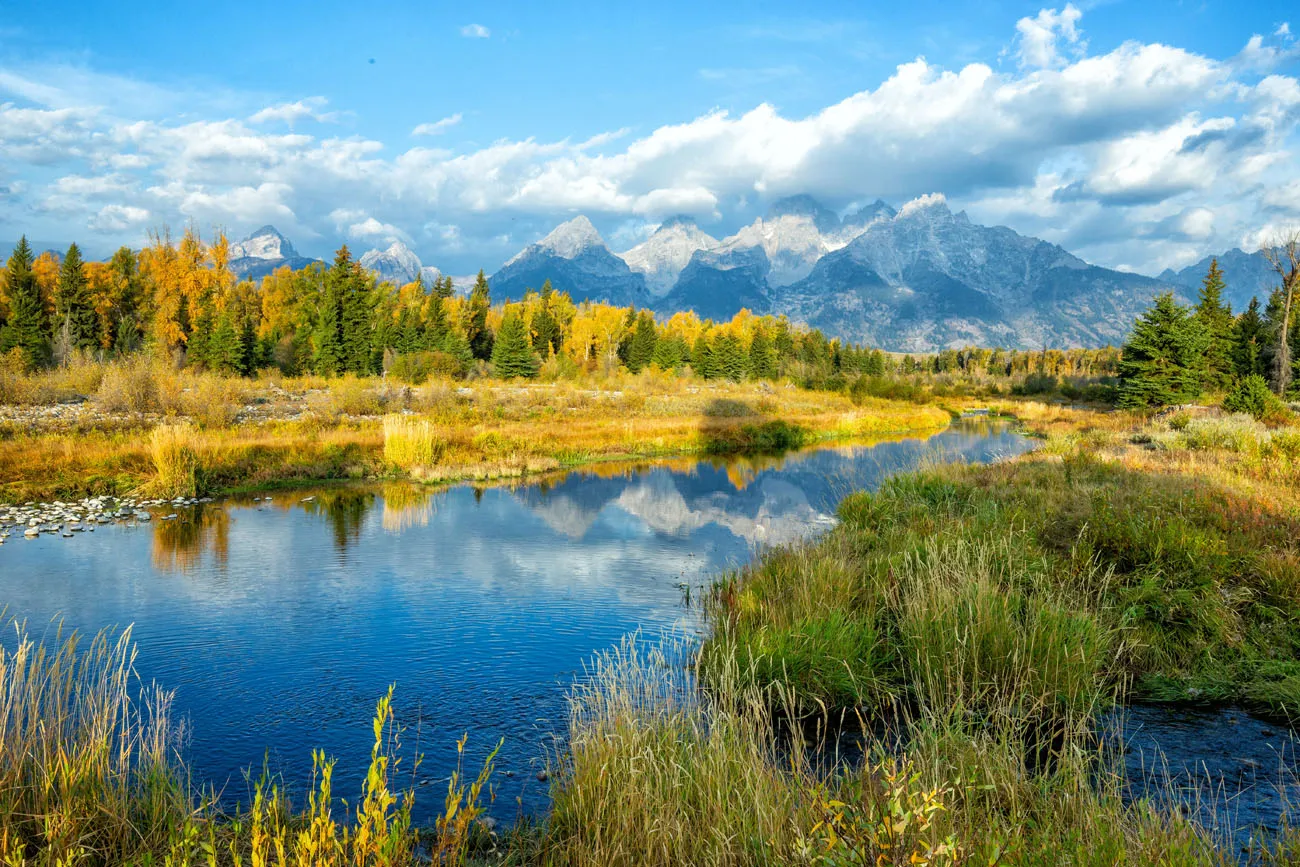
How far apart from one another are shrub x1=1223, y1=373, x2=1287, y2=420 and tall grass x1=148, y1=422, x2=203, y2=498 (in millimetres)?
29118

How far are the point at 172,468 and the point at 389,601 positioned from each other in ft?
35.8

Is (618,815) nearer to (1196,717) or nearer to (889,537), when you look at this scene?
(1196,717)

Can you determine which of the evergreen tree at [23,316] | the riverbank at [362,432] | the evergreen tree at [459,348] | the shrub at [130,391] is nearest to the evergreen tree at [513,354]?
the evergreen tree at [459,348]

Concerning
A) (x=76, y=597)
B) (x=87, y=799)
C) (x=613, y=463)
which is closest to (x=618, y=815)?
(x=87, y=799)

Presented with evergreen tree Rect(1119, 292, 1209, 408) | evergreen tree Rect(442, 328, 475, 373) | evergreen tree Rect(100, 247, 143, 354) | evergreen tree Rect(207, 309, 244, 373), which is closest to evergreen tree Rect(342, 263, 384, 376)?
evergreen tree Rect(207, 309, 244, 373)

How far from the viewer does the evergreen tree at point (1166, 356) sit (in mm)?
34188

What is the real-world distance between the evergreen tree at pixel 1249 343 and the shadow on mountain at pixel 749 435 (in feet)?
94.5

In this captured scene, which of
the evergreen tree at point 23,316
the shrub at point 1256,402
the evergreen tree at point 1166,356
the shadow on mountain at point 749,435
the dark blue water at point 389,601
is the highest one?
the evergreen tree at point 23,316

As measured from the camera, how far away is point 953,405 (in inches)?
2468

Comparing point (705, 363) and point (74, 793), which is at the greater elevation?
point (705, 363)

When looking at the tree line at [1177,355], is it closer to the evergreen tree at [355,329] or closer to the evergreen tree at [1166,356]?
the evergreen tree at [1166,356]

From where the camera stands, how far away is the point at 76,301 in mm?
47875

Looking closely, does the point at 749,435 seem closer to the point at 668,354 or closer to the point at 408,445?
the point at 408,445

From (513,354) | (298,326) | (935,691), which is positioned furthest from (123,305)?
(935,691)
